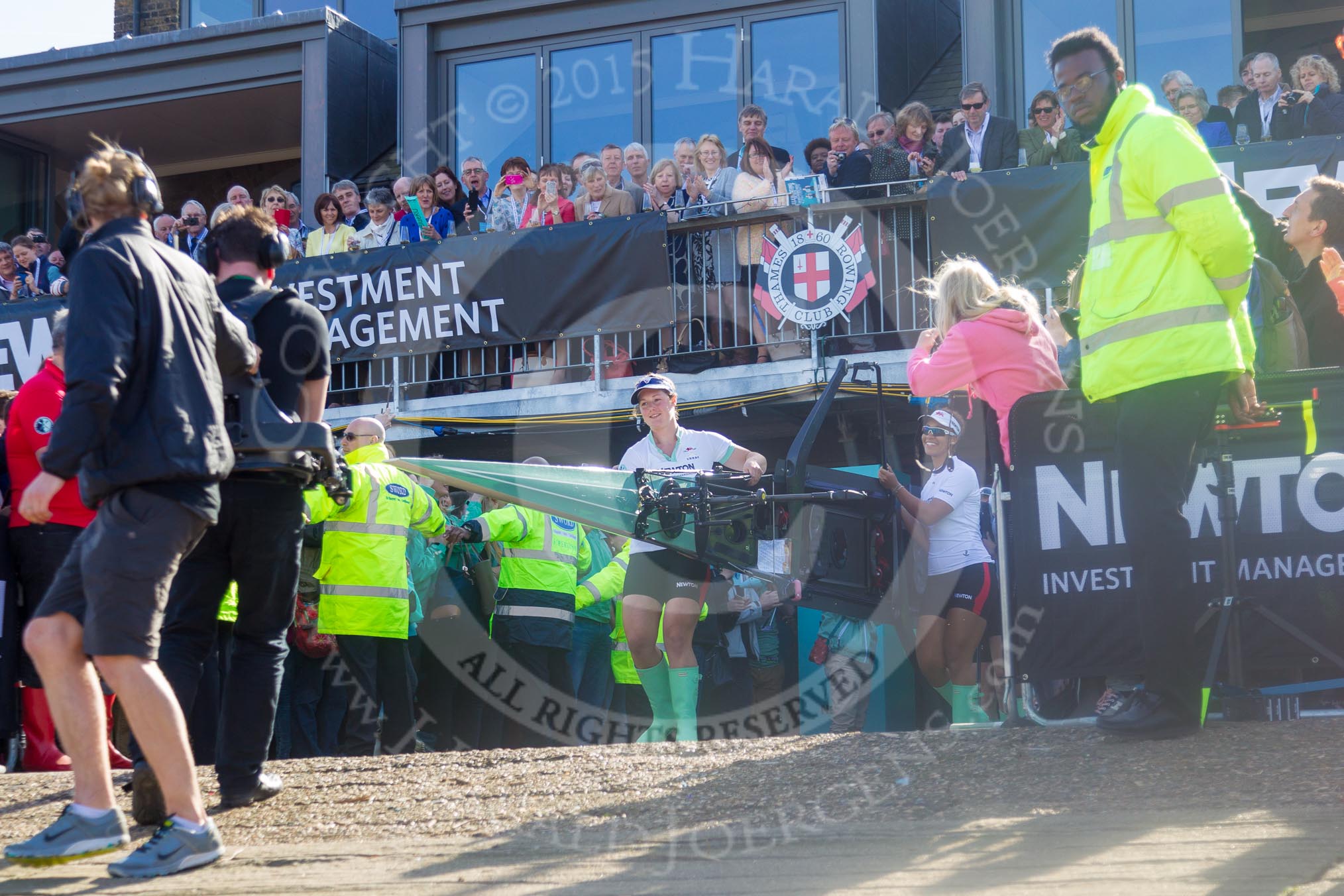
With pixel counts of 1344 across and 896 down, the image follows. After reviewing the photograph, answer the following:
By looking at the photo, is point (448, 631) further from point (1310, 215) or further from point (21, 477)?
point (1310, 215)

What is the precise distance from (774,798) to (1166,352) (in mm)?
1742

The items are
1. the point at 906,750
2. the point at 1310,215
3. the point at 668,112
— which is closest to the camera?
the point at 906,750

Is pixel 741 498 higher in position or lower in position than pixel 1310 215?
lower

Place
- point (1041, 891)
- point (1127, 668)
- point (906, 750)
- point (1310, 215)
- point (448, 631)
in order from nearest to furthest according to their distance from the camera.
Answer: point (1041, 891), point (906, 750), point (1127, 668), point (1310, 215), point (448, 631)

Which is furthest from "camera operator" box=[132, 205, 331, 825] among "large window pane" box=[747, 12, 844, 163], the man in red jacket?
"large window pane" box=[747, 12, 844, 163]

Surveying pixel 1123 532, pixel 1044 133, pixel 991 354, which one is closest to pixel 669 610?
pixel 991 354

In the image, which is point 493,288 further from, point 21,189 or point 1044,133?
point 21,189

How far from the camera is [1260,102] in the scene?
9.80 m

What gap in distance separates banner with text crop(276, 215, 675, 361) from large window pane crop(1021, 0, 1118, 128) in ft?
15.4

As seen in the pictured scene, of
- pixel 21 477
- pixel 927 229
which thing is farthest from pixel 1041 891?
pixel 927 229

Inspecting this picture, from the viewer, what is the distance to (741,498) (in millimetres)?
5949

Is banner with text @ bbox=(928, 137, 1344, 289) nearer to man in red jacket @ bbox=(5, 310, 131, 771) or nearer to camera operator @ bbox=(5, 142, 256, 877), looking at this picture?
man in red jacket @ bbox=(5, 310, 131, 771)

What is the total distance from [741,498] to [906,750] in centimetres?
202

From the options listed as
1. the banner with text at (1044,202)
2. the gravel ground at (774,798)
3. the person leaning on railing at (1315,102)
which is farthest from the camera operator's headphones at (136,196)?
the person leaning on railing at (1315,102)
